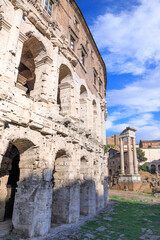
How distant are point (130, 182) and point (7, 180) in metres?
25.1

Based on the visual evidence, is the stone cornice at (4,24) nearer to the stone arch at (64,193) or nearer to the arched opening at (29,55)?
the arched opening at (29,55)

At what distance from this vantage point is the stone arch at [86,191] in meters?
9.95

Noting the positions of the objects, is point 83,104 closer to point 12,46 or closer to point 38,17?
point 38,17

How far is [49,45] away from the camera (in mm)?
8445

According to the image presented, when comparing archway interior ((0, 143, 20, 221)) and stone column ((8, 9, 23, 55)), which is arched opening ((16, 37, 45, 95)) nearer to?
stone column ((8, 9, 23, 55))

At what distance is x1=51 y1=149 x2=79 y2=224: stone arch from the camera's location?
7.59 m

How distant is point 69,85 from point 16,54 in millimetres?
4271

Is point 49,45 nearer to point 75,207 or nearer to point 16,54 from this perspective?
point 16,54

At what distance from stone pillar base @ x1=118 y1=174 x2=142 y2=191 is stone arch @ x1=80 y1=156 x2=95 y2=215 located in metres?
19.2

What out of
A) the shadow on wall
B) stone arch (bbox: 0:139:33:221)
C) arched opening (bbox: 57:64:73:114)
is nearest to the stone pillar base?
the shadow on wall

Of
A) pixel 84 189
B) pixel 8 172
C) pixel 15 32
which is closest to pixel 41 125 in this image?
pixel 8 172

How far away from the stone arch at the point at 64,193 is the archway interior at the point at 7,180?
7.12ft

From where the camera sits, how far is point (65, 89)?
10219mm

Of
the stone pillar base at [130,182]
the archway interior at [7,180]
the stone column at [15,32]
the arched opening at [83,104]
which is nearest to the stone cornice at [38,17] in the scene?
the stone column at [15,32]
